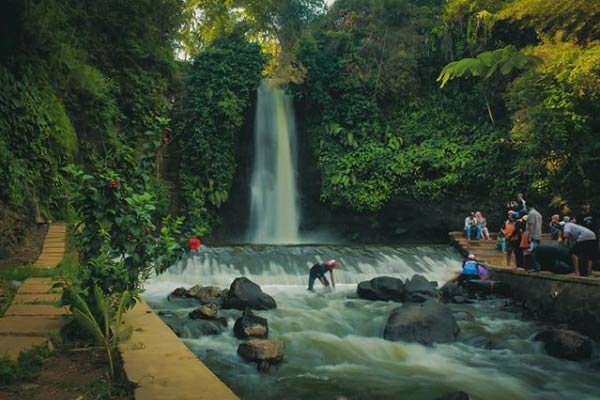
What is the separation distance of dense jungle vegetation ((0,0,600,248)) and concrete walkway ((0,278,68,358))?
6.78 m

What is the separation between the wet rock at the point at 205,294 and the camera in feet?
31.1

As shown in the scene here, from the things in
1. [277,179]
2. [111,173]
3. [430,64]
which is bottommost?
[111,173]

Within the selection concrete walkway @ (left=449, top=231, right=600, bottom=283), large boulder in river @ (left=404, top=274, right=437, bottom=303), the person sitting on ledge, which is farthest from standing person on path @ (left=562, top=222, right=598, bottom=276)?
concrete walkway @ (left=449, top=231, right=600, bottom=283)

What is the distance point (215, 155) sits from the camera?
19.6 m

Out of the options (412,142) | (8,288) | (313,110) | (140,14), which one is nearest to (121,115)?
(140,14)

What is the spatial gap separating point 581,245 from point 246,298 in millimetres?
6179

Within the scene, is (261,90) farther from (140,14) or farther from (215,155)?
(140,14)

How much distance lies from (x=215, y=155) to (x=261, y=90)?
3.67m

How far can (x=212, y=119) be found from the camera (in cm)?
1975

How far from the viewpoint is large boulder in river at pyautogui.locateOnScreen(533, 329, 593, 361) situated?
22.2 feet

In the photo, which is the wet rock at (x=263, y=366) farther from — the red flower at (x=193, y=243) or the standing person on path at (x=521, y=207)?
the standing person on path at (x=521, y=207)

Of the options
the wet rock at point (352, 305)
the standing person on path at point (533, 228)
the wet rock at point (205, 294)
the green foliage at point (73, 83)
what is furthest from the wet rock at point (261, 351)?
the standing person on path at point (533, 228)

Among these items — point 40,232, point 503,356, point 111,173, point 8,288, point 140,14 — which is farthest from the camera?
point 140,14

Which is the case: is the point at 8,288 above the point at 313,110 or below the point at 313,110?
below
